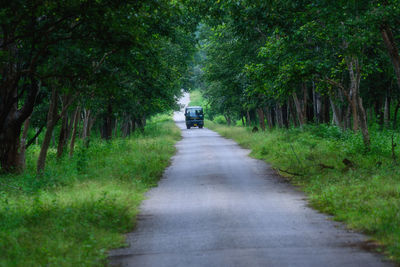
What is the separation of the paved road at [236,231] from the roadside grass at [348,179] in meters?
0.37

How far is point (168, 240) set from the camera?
852 centimetres

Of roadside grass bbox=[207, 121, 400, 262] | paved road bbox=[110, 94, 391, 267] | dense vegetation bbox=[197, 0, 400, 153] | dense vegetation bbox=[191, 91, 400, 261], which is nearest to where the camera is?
paved road bbox=[110, 94, 391, 267]

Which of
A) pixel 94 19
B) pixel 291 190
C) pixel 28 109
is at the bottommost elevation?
pixel 291 190

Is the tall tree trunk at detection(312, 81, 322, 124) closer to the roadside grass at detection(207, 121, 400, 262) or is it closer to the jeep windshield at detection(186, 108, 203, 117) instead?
the roadside grass at detection(207, 121, 400, 262)

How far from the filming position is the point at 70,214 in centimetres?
959

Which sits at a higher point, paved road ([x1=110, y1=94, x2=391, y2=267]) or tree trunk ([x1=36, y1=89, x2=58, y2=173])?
tree trunk ([x1=36, y1=89, x2=58, y2=173])

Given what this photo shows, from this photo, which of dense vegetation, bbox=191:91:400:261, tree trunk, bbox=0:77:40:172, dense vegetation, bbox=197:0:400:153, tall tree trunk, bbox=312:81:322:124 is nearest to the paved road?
dense vegetation, bbox=191:91:400:261

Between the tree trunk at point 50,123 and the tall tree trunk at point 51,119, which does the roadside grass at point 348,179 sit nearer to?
the tall tree trunk at point 51,119

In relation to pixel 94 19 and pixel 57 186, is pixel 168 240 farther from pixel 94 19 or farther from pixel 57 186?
pixel 57 186

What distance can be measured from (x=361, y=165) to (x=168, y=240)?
9.55m

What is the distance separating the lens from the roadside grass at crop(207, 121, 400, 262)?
878 centimetres

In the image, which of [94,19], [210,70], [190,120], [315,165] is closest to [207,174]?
[315,165]

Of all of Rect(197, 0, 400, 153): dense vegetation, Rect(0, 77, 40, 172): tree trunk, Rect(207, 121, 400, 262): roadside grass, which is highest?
Rect(197, 0, 400, 153): dense vegetation

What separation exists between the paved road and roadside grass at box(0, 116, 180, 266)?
0.37 m
